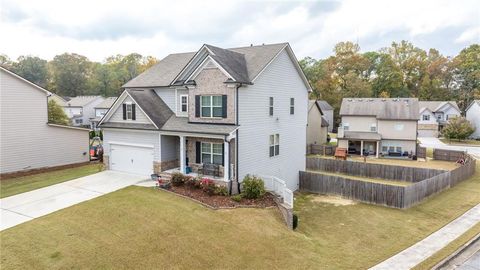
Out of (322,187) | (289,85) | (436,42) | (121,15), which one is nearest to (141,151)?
(121,15)

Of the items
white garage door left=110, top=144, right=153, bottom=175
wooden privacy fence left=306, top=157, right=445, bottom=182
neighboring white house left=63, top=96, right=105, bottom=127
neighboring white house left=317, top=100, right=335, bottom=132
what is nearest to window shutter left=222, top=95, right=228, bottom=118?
white garage door left=110, top=144, right=153, bottom=175

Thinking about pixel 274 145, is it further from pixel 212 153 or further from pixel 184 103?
pixel 184 103

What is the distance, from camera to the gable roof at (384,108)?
120 feet

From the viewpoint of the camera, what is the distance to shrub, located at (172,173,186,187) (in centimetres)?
1748

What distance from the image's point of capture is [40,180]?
20.1 m

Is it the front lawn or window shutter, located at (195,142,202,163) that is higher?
window shutter, located at (195,142,202,163)

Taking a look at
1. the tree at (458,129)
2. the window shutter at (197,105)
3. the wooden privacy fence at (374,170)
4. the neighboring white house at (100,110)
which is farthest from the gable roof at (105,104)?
the tree at (458,129)

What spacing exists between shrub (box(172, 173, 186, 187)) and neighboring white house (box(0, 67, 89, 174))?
12.5m

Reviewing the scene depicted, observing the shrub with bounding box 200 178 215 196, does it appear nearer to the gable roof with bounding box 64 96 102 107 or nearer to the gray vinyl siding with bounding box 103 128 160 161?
the gray vinyl siding with bounding box 103 128 160 161

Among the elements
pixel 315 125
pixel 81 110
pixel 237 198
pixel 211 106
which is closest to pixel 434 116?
pixel 315 125

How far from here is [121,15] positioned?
20.3 m

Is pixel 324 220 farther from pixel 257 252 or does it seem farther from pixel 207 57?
pixel 207 57

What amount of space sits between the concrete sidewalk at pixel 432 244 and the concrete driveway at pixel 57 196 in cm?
1408

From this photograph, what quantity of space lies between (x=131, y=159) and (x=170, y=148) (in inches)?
123
